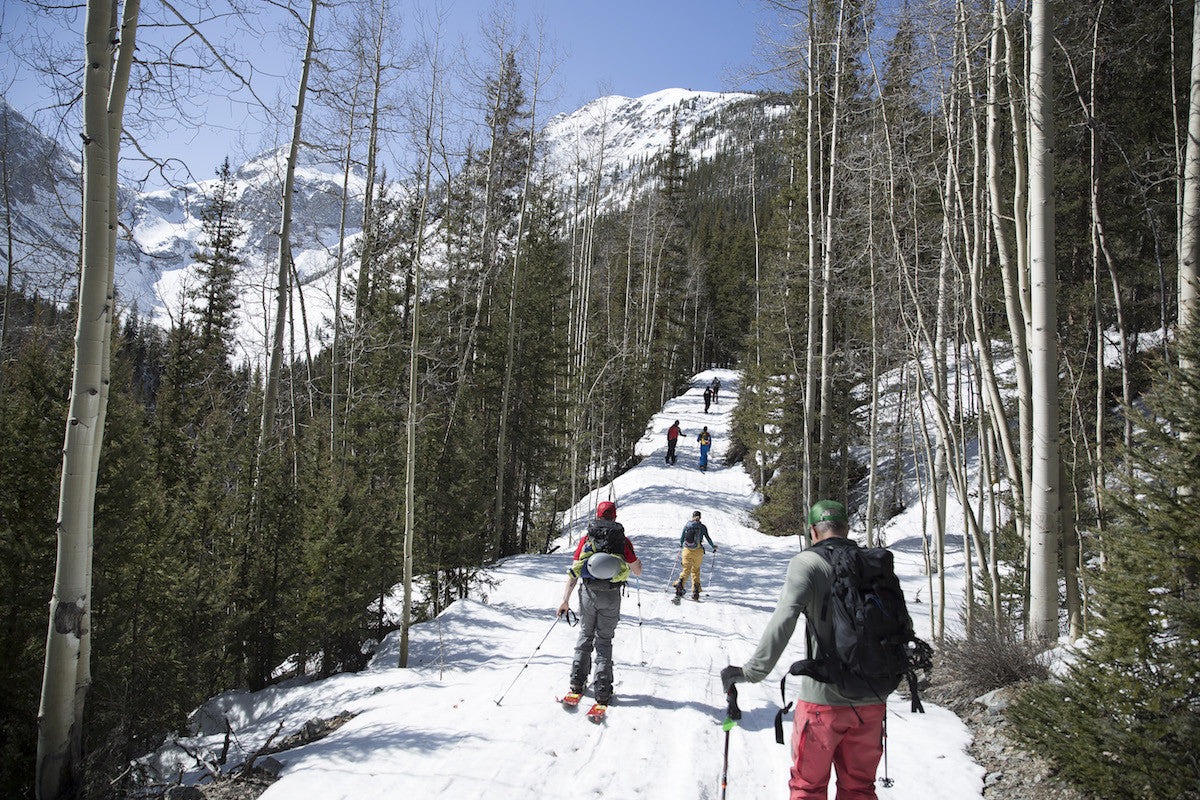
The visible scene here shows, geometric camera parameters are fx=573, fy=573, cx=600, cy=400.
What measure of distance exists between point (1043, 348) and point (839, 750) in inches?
175

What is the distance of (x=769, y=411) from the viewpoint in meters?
19.2

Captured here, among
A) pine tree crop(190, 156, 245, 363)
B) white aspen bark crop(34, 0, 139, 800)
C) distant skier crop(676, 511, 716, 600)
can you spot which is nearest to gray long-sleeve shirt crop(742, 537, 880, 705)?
white aspen bark crop(34, 0, 139, 800)

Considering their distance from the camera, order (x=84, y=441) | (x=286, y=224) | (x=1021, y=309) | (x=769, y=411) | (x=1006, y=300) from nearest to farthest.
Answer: (x=84, y=441), (x=1006, y=300), (x=1021, y=309), (x=286, y=224), (x=769, y=411)

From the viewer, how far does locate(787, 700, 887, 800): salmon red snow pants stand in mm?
3057

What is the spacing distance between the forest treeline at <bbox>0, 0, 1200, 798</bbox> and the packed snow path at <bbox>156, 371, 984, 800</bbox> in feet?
3.50

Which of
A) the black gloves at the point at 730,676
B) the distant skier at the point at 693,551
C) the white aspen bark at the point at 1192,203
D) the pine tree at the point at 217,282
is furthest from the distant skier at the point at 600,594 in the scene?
the pine tree at the point at 217,282

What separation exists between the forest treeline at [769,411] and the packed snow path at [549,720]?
3.50 feet

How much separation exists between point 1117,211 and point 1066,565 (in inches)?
476

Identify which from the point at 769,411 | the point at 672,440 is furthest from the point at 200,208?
the point at 672,440

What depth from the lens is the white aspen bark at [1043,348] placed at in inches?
214

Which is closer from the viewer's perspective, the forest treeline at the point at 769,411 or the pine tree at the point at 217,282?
the forest treeline at the point at 769,411

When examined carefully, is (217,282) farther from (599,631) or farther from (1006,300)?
(1006,300)

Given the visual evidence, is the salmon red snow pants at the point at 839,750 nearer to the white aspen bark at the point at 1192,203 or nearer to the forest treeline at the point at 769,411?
the forest treeline at the point at 769,411

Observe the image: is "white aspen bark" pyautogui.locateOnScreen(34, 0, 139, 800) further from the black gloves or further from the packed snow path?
the black gloves
